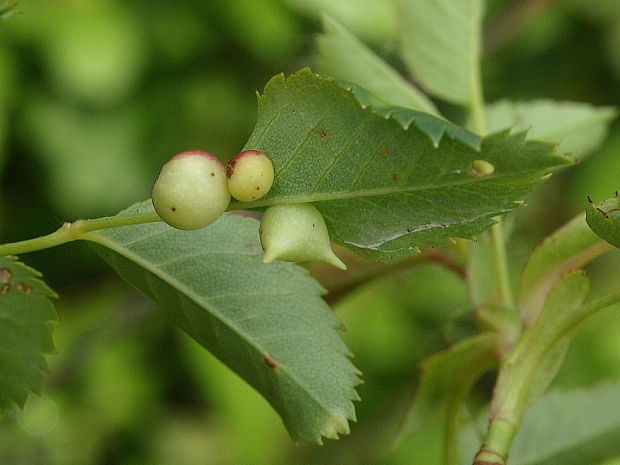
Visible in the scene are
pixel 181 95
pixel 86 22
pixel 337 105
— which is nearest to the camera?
pixel 337 105

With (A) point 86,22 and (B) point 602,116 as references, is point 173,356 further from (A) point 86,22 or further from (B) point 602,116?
(B) point 602,116

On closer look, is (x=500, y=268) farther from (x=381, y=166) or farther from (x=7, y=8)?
(x=7, y=8)

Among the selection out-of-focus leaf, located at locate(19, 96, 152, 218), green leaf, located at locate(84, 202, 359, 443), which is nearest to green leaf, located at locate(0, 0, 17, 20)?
green leaf, located at locate(84, 202, 359, 443)

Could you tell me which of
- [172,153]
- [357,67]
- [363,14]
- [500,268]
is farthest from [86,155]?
[500,268]

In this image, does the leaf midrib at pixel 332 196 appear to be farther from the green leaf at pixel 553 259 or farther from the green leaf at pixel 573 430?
the green leaf at pixel 573 430

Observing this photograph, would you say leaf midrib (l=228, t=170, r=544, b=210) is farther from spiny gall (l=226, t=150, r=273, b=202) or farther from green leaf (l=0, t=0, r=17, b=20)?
green leaf (l=0, t=0, r=17, b=20)

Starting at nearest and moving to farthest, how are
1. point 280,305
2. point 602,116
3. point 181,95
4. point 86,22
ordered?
point 280,305
point 602,116
point 86,22
point 181,95

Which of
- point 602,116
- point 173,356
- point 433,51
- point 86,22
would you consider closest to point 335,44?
point 433,51
